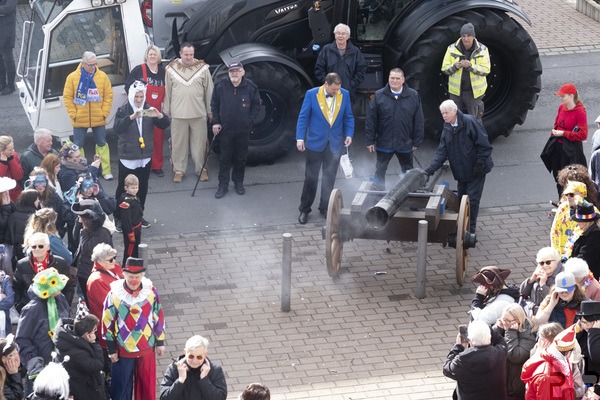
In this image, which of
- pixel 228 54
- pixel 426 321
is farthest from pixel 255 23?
pixel 426 321

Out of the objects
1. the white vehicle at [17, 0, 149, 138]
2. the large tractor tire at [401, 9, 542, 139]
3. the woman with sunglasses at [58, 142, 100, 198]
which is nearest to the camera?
the woman with sunglasses at [58, 142, 100, 198]

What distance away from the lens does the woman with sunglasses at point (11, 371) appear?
9477mm

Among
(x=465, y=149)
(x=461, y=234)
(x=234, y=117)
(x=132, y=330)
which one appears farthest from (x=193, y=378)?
(x=234, y=117)

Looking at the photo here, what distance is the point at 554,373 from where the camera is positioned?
928cm

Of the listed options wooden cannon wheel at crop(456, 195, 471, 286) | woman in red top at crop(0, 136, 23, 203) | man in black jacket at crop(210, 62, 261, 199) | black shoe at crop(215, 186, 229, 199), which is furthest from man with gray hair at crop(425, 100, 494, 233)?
woman in red top at crop(0, 136, 23, 203)

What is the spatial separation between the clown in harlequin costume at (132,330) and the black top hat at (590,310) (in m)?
3.36

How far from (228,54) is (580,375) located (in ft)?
25.5

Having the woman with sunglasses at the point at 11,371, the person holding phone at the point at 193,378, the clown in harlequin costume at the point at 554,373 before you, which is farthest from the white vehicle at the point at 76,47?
the clown in harlequin costume at the point at 554,373

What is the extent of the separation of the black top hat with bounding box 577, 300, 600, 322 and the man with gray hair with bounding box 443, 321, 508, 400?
638mm

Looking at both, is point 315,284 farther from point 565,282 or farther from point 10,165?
point 565,282

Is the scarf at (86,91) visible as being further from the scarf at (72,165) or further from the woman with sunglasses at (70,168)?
the scarf at (72,165)

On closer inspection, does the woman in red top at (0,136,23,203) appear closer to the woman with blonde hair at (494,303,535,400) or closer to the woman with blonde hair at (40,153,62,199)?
the woman with blonde hair at (40,153,62,199)

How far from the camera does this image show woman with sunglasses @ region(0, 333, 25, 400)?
9.48 meters

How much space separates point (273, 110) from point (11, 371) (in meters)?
7.39
